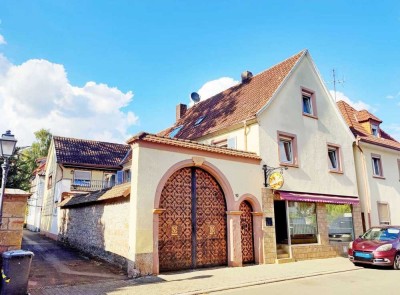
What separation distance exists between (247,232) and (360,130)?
1317 cm

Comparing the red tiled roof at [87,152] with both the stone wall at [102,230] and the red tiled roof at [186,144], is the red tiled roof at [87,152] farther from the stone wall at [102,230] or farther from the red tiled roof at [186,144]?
the red tiled roof at [186,144]

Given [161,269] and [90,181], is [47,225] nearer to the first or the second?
[90,181]

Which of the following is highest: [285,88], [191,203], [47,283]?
[285,88]

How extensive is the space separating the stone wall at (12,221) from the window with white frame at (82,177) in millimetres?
16289

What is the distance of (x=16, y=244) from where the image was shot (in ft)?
27.5

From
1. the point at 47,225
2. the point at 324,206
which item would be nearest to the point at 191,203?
the point at 324,206

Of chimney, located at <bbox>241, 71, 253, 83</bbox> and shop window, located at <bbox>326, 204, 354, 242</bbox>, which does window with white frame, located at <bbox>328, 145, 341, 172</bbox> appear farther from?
chimney, located at <bbox>241, 71, 253, 83</bbox>

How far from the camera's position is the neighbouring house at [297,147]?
49.9 feet

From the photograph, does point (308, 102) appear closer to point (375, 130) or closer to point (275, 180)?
point (275, 180)

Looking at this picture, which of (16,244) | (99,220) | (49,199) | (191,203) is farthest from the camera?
(49,199)

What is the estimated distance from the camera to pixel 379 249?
12.6m

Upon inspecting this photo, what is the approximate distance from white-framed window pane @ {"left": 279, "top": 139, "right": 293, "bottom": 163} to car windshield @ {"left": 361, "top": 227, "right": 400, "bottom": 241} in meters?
4.72

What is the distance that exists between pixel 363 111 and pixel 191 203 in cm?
1792

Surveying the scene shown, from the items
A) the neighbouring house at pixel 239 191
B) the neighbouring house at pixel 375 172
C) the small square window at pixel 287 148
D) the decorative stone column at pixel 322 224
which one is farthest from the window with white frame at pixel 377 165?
the small square window at pixel 287 148
